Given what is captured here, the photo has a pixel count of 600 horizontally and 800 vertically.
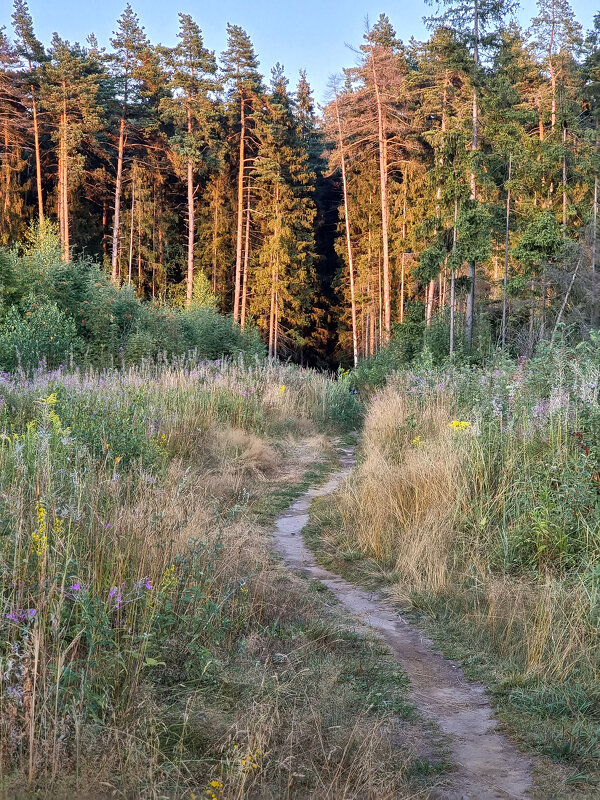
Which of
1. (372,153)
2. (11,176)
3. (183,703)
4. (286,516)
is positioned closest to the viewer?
(183,703)

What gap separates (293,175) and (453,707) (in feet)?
114

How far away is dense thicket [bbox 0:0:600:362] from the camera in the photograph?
74.6 ft

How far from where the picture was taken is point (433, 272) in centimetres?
1684

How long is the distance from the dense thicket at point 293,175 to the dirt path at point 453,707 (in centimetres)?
1446

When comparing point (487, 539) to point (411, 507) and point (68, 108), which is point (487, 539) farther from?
point (68, 108)

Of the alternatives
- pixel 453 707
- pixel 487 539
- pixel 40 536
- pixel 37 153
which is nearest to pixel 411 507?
pixel 487 539

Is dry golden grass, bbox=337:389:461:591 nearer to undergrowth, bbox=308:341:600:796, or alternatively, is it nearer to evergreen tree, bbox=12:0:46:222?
undergrowth, bbox=308:341:600:796

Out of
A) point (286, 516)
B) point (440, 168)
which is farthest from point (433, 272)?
point (286, 516)

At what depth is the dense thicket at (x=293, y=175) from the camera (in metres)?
22.7

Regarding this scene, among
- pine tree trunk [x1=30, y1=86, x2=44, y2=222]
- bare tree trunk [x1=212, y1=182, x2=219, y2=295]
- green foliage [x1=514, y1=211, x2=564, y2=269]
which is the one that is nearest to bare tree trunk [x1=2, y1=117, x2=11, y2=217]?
pine tree trunk [x1=30, y1=86, x2=44, y2=222]

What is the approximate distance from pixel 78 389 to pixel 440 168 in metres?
11.9

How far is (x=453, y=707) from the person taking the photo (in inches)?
139

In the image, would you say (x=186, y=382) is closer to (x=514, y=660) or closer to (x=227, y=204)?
(x=514, y=660)

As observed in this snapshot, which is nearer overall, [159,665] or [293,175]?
[159,665]
